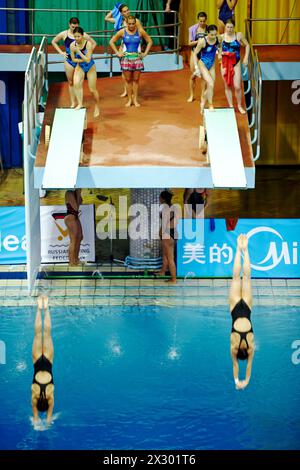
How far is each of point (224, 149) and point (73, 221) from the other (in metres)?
3.12

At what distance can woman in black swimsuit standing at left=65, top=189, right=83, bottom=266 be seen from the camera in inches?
744

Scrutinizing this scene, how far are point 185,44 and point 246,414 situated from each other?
11.9 meters

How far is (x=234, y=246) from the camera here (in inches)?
742

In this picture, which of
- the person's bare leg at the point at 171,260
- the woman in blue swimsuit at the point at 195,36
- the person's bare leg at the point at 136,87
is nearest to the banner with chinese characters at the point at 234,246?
the person's bare leg at the point at 171,260

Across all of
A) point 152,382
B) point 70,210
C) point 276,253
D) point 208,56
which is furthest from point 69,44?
point 152,382

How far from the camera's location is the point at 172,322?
18.1 metres

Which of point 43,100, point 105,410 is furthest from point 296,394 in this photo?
point 43,100

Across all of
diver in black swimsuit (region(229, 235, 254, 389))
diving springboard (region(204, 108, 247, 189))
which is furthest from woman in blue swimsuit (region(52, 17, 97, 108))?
diver in black swimsuit (region(229, 235, 254, 389))

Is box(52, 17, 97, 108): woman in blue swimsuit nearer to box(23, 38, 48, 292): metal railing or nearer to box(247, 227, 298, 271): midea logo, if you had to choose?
box(23, 38, 48, 292): metal railing

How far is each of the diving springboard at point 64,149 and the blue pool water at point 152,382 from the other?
2491mm

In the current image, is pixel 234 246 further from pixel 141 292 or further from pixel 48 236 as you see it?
pixel 48 236

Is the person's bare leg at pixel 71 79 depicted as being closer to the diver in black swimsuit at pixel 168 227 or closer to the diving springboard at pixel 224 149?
the diver in black swimsuit at pixel 168 227

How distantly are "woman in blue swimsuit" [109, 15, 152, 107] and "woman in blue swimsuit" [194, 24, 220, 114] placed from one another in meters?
0.95

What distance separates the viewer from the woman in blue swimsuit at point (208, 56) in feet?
59.9
